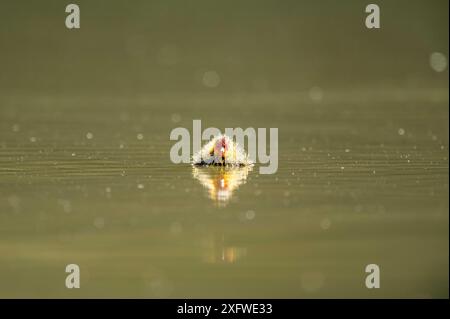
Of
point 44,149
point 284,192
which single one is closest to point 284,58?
point 44,149

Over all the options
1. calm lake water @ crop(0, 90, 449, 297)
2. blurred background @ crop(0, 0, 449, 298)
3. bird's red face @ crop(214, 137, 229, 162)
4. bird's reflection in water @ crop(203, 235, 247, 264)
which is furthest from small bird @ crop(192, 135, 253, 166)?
bird's reflection in water @ crop(203, 235, 247, 264)

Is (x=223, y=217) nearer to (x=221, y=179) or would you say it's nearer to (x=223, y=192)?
(x=223, y=192)

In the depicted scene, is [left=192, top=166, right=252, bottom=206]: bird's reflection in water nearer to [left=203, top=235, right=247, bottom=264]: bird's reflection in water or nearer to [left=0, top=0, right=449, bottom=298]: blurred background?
[left=0, top=0, right=449, bottom=298]: blurred background

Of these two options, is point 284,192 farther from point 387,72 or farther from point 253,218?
point 387,72

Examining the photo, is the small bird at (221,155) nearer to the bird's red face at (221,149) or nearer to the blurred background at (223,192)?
the bird's red face at (221,149)

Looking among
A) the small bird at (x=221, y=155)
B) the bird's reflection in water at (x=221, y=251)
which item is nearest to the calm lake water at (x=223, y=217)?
the bird's reflection in water at (x=221, y=251)

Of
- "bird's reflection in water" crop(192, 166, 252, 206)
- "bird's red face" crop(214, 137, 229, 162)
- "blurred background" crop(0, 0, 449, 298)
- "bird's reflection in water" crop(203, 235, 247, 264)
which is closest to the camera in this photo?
"blurred background" crop(0, 0, 449, 298)
